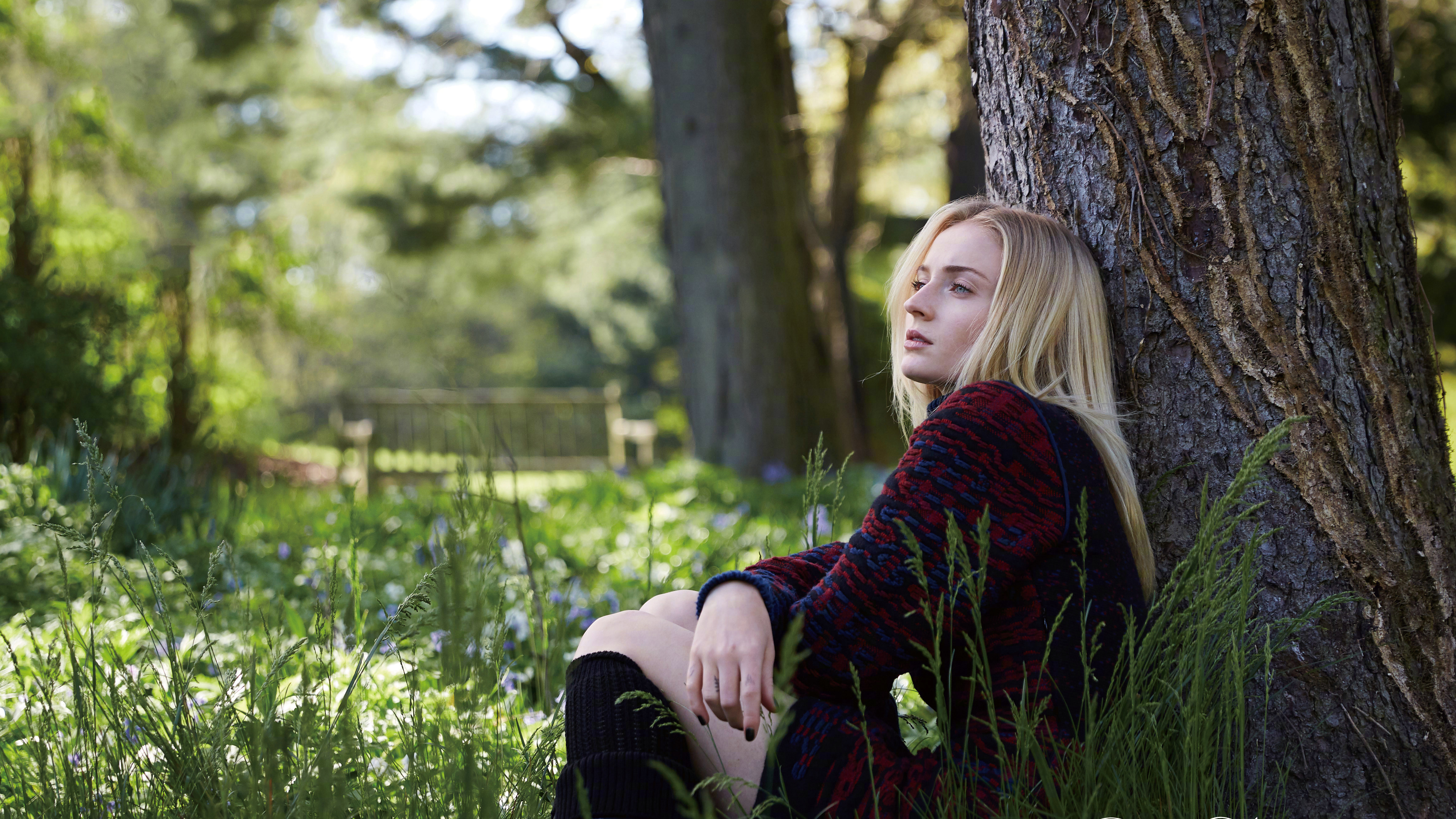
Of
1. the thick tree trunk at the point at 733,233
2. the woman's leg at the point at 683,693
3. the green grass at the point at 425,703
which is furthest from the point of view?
the thick tree trunk at the point at 733,233

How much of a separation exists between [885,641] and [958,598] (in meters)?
0.11

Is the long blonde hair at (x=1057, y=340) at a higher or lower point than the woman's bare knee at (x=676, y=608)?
higher

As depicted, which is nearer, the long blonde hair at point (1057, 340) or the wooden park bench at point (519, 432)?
the long blonde hair at point (1057, 340)

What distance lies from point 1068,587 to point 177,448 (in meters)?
5.13

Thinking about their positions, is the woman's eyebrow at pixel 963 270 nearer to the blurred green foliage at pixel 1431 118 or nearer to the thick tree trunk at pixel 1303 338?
the thick tree trunk at pixel 1303 338

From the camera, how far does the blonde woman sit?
47.6 inches

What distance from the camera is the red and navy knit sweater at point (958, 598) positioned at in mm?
1231

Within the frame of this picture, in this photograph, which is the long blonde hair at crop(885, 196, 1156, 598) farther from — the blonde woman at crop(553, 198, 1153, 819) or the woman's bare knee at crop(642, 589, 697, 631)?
the woman's bare knee at crop(642, 589, 697, 631)

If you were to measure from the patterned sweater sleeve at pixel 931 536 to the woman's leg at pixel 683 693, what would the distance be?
0.11m

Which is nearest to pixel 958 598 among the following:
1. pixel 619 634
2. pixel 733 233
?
pixel 619 634

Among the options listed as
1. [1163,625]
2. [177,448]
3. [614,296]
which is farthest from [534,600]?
[614,296]

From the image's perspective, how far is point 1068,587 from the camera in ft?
4.27

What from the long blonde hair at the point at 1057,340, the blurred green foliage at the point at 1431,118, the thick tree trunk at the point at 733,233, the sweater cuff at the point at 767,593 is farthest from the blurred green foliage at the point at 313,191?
the thick tree trunk at the point at 733,233

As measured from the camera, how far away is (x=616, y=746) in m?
1.25
